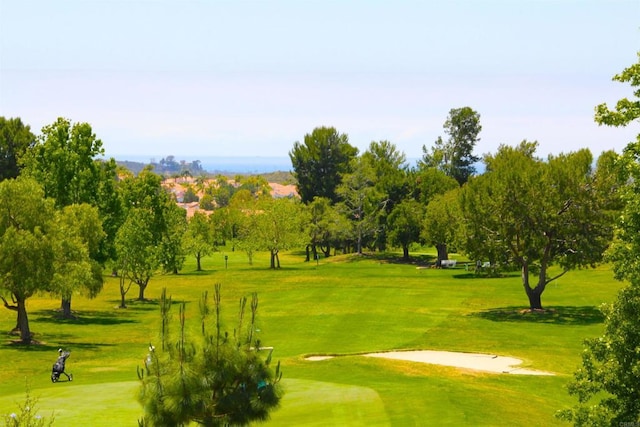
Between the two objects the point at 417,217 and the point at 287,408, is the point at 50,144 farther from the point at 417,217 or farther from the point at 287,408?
the point at 417,217

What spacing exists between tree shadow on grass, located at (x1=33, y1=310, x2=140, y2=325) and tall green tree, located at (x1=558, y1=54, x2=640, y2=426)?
163 ft

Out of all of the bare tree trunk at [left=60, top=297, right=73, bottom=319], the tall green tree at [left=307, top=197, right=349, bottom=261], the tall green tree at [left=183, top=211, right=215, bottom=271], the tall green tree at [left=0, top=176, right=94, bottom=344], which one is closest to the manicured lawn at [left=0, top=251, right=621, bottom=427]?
the bare tree trunk at [left=60, top=297, right=73, bottom=319]

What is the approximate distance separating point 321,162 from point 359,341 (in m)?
105

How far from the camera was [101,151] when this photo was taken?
71875mm

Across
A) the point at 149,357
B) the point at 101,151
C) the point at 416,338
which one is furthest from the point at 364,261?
the point at 149,357

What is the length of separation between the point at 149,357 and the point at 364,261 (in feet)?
344

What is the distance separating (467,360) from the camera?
154 feet

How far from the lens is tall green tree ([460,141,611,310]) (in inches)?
2446

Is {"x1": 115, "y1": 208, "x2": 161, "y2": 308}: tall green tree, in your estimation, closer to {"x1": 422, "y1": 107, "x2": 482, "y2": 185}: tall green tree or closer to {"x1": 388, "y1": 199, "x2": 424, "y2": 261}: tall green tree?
{"x1": 388, "y1": 199, "x2": 424, "y2": 261}: tall green tree

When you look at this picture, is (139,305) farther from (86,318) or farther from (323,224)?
(323,224)

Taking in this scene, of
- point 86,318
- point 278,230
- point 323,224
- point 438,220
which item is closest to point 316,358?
point 86,318

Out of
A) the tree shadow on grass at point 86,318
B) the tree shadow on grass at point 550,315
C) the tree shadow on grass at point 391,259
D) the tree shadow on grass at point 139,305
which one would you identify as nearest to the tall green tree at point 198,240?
the tree shadow on grass at point 391,259

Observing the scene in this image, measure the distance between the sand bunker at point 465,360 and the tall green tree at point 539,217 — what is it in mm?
17408

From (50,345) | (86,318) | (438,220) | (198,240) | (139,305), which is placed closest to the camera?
(50,345)
